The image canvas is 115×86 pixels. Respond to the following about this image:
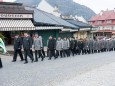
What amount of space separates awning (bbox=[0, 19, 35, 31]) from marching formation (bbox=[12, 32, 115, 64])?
6232mm

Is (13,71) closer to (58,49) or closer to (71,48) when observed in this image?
(58,49)

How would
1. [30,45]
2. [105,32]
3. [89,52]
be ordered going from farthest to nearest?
1. [105,32]
2. [89,52]
3. [30,45]

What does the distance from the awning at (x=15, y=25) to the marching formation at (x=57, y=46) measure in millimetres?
6232

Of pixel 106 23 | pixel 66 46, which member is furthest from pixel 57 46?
pixel 106 23

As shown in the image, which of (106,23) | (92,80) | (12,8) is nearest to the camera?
(92,80)

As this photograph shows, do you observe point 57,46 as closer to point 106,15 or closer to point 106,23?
point 106,23

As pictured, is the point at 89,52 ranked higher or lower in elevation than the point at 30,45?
lower

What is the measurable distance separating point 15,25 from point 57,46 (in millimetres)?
8885

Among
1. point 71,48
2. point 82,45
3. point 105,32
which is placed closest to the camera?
point 71,48

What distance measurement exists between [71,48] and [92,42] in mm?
5104

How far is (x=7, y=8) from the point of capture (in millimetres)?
31438

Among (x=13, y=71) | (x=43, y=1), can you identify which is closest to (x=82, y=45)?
(x=13, y=71)

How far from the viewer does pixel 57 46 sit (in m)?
22.6

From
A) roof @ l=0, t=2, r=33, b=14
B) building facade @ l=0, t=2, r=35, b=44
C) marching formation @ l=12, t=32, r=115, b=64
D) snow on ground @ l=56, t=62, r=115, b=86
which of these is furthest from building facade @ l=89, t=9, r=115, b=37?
snow on ground @ l=56, t=62, r=115, b=86
